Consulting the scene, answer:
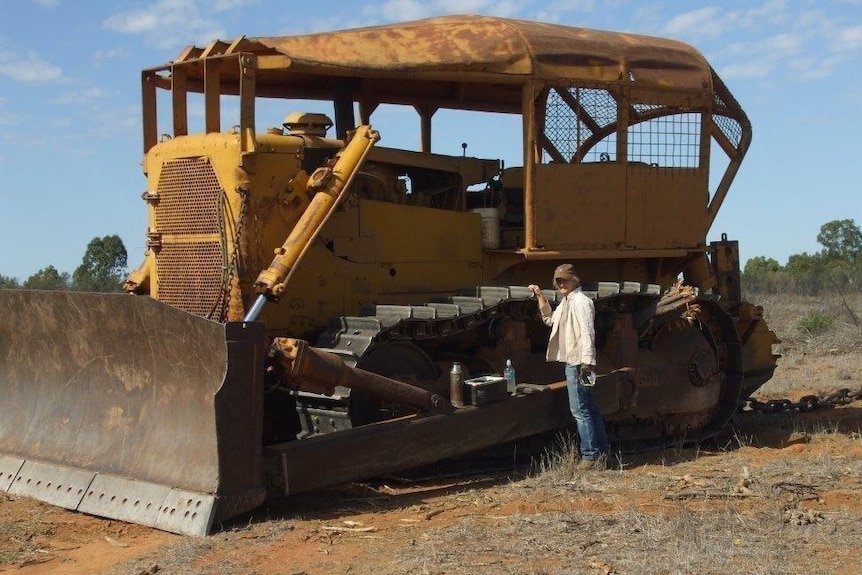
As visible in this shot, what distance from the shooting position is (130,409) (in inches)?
268

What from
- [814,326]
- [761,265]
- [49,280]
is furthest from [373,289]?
[761,265]

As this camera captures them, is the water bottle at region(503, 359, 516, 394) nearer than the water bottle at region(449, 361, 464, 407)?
No

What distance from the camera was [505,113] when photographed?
1070 centimetres

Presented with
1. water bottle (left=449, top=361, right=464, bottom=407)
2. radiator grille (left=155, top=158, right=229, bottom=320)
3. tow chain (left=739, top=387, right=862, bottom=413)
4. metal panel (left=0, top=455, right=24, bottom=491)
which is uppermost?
radiator grille (left=155, top=158, right=229, bottom=320)

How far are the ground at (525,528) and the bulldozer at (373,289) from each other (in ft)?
0.85

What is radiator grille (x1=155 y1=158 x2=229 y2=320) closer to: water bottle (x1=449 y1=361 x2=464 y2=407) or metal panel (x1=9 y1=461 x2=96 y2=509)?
metal panel (x1=9 y1=461 x2=96 y2=509)

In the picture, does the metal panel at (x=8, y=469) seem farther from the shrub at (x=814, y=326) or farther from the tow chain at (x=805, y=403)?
the shrub at (x=814, y=326)

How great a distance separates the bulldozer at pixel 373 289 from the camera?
6527 mm

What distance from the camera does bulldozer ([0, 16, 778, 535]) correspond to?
653 centimetres

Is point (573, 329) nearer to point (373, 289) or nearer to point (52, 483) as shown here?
point (373, 289)

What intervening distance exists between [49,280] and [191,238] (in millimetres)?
15694

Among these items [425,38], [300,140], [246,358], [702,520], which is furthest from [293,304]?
[702,520]

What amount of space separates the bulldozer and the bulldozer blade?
0.02 meters

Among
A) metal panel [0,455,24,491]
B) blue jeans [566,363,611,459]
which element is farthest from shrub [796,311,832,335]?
metal panel [0,455,24,491]
